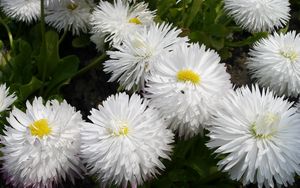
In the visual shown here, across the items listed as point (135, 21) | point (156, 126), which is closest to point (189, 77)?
point (156, 126)

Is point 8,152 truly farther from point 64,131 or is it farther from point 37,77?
point 37,77

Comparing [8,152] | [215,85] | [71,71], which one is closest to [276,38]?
[215,85]

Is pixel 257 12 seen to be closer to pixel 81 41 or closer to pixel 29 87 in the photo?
pixel 81 41

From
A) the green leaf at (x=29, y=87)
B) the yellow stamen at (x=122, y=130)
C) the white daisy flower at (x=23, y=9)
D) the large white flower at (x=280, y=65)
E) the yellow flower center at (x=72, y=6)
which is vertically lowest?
the green leaf at (x=29, y=87)

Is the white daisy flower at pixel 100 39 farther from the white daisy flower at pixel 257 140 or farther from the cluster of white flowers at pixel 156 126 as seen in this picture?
the white daisy flower at pixel 257 140

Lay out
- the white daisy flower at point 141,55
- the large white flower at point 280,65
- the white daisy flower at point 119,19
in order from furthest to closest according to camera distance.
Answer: the white daisy flower at point 119,19 < the large white flower at point 280,65 < the white daisy flower at point 141,55

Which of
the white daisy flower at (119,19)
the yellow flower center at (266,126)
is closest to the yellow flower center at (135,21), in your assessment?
the white daisy flower at (119,19)
